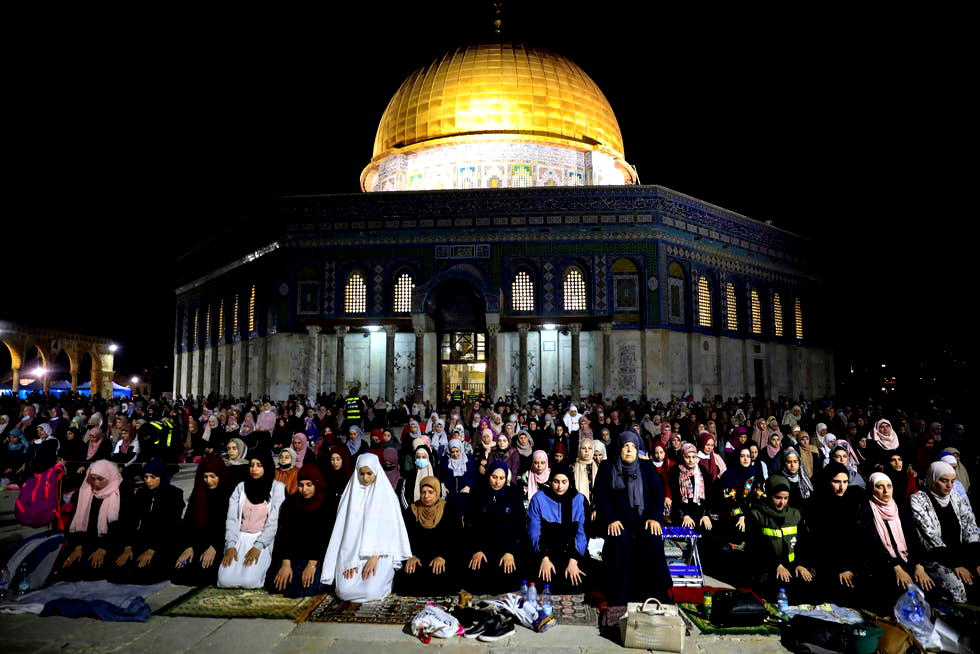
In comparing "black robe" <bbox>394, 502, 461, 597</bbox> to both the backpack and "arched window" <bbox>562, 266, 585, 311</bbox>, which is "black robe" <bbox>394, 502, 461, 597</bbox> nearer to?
the backpack

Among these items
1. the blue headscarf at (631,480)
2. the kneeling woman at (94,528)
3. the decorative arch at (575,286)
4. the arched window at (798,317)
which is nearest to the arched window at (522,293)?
the decorative arch at (575,286)

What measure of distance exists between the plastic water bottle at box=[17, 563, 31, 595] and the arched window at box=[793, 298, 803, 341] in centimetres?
3228

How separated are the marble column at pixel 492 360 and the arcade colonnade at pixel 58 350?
30.1 metres

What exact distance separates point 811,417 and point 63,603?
17959mm

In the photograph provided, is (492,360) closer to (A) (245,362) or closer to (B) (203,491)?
(A) (245,362)

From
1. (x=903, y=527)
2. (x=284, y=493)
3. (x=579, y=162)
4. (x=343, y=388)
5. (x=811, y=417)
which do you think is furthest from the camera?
(x=579, y=162)

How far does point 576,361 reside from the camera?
85.7 feet

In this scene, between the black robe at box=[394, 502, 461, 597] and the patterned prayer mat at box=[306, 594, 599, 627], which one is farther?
the black robe at box=[394, 502, 461, 597]

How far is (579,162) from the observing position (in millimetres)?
32531

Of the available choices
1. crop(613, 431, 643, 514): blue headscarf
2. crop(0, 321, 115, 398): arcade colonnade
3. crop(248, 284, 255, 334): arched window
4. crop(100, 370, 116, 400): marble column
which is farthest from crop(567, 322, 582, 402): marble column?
crop(100, 370, 116, 400): marble column

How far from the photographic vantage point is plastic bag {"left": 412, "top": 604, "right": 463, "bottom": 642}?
17.1 feet

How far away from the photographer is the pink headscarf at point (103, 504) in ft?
22.5

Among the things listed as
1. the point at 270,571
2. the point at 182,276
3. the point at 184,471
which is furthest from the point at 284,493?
the point at 182,276

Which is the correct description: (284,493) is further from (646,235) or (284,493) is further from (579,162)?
(579,162)
